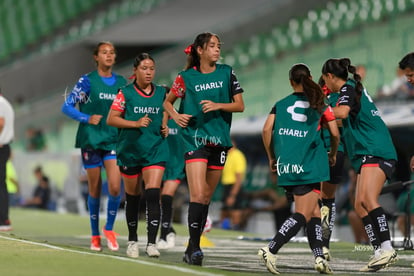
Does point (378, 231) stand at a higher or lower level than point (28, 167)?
lower

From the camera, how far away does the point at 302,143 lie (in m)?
9.70

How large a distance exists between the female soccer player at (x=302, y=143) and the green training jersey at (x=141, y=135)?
6.41 ft

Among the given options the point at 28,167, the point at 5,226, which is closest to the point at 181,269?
the point at 5,226

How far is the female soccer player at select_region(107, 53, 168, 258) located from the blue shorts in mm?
804

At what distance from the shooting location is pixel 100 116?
12.2 metres

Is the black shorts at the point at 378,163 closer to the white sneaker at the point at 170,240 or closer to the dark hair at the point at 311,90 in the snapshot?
the dark hair at the point at 311,90

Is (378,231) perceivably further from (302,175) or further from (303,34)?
(303,34)

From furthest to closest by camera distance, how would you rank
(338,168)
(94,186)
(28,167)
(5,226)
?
1. (28,167)
2. (5,226)
3. (94,186)
4. (338,168)

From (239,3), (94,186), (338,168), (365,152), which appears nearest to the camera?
(365,152)

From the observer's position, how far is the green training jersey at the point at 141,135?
1145cm

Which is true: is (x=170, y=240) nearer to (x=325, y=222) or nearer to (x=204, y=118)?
(x=325, y=222)

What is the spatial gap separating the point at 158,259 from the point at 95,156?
6.41ft

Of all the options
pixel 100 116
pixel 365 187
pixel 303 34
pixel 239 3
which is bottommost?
pixel 365 187

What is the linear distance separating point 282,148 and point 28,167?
18030 mm
